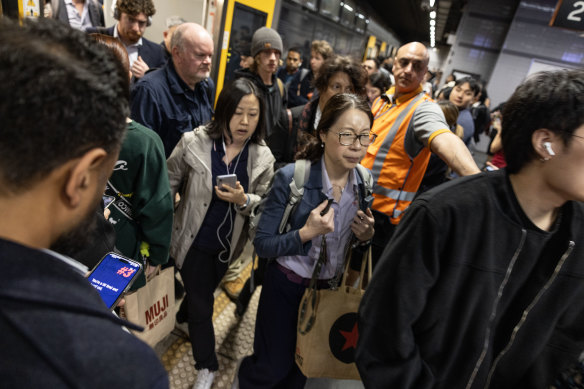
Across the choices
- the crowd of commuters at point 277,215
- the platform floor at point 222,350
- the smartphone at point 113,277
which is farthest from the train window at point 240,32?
the smartphone at point 113,277

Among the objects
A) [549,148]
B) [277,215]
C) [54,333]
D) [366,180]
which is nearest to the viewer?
[54,333]

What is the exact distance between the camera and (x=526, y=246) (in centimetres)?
108

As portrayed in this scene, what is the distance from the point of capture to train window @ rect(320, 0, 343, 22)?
348 inches

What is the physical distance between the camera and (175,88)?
Result: 245cm

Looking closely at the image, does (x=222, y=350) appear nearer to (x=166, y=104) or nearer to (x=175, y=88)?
(x=166, y=104)

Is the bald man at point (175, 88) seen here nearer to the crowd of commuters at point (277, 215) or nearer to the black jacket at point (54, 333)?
the crowd of commuters at point (277, 215)

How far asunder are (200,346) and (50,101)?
1945mm

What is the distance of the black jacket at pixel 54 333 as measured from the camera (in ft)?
1.52

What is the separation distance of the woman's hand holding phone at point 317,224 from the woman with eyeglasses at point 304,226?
2cm

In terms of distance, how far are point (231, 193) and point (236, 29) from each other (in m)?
4.40

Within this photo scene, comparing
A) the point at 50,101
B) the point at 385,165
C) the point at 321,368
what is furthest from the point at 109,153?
the point at 385,165

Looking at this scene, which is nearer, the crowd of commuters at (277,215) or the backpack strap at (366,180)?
the crowd of commuters at (277,215)

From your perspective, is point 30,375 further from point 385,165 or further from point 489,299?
point 385,165

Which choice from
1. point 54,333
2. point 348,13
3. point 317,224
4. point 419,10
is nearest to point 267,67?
point 317,224
